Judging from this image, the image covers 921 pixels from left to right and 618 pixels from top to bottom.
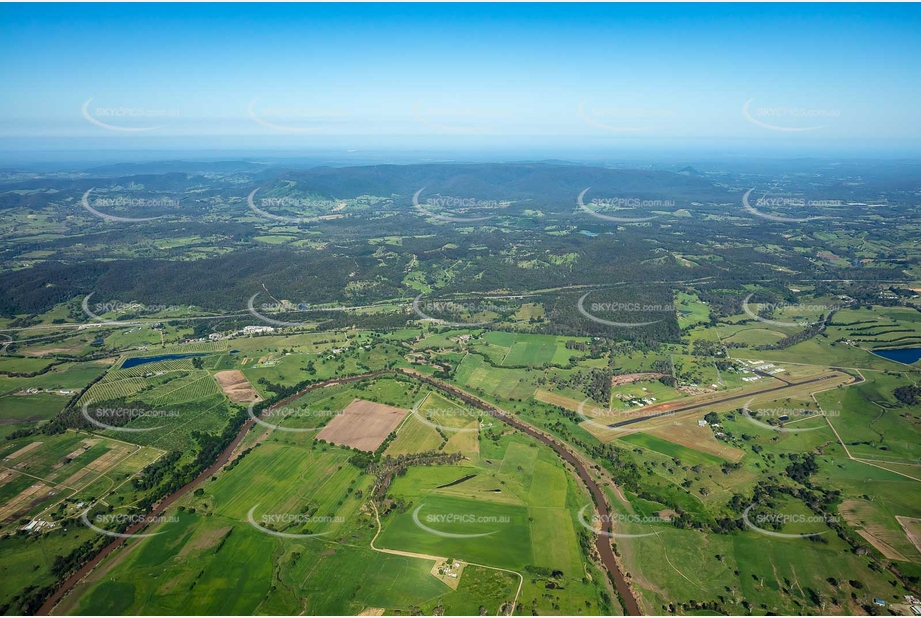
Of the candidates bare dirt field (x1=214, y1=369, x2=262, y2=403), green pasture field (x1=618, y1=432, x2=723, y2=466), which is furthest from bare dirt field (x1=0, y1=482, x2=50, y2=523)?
green pasture field (x1=618, y1=432, x2=723, y2=466)

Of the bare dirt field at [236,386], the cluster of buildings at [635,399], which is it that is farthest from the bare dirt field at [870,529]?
the bare dirt field at [236,386]

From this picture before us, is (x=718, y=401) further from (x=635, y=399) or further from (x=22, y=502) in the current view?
(x=22, y=502)

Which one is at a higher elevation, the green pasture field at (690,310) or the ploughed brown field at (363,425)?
the green pasture field at (690,310)

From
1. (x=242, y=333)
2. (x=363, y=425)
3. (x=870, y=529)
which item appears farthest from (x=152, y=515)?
(x=870, y=529)

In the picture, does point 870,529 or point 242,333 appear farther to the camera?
point 242,333

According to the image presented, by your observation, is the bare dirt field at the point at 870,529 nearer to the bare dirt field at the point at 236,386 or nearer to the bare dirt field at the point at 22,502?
the bare dirt field at the point at 236,386
